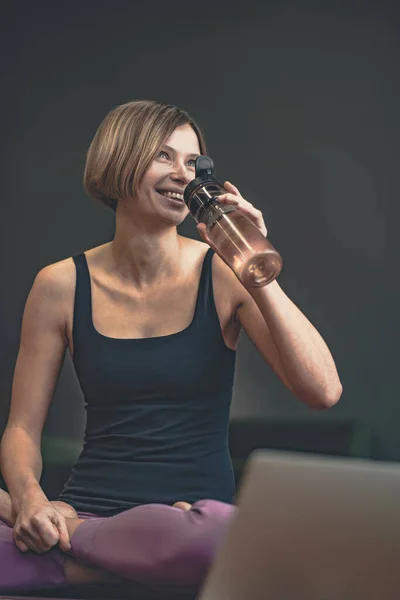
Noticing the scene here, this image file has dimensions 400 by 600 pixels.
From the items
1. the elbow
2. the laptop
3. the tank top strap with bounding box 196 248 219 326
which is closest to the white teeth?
the tank top strap with bounding box 196 248 219 326

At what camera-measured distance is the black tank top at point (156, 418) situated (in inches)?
50.2

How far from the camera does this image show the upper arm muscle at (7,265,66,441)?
1.37 metres

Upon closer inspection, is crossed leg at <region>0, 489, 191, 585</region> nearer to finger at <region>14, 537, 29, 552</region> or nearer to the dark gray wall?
finger at <region>14, 537, 29, 552</region>

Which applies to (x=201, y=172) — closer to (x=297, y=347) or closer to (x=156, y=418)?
(x=297, y=347)

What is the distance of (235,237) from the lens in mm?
985

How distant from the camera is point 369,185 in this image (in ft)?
7.32

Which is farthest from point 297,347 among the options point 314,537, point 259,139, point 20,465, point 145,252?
point 259,139

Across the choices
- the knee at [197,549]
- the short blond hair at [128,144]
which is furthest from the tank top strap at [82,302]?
the knee at [197,549]

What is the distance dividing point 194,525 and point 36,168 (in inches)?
61.2

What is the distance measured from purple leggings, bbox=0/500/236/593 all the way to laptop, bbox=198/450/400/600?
0.37 meters

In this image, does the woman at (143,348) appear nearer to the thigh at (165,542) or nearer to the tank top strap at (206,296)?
the tank top strap at (206,296)

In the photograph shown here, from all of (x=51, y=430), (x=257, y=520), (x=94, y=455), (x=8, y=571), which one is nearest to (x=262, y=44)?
(x=51, y=430)

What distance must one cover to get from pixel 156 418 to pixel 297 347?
0.25 m

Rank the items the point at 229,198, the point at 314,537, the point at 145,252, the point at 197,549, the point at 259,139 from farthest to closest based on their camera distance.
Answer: the point at 259,139
the point at 145,252
the point at 229,198
the point at 197,549
the point at 314,537
